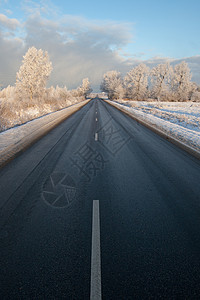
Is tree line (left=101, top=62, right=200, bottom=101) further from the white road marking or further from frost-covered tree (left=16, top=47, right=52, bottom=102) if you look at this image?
the white road marking

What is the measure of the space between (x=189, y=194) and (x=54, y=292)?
11.2ft

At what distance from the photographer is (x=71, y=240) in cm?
261

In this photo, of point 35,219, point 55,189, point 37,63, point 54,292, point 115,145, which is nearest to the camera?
point 54,292

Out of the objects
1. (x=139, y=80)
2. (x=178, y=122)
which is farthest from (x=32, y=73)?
(x=139, y=80)

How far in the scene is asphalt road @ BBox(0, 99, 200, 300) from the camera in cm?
196

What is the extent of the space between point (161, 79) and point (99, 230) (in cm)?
5513

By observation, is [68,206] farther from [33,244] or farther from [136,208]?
[136,208]

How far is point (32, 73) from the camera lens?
2669cm

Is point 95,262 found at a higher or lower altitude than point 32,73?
lower

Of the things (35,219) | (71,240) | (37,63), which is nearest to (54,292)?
(71,240)

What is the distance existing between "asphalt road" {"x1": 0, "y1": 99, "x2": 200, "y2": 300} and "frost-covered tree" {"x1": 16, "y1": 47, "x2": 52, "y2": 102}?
2506 centimetres

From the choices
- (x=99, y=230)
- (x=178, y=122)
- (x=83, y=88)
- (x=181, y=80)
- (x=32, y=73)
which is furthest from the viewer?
(x=83, y=88)

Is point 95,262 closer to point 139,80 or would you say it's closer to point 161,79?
point 161,79

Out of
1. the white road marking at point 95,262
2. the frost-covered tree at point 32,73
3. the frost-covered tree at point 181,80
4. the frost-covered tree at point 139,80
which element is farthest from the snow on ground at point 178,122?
the frost-covered tree at point 139,80
